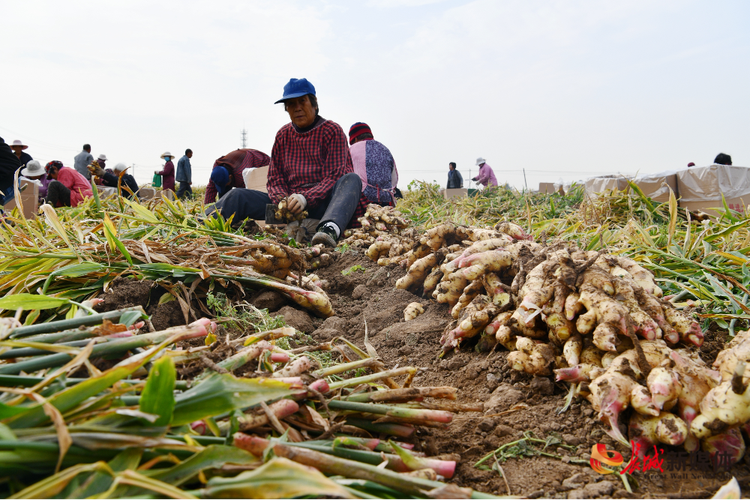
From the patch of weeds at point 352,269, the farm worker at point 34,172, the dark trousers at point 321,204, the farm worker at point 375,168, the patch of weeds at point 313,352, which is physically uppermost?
the farm worker at point 34,172

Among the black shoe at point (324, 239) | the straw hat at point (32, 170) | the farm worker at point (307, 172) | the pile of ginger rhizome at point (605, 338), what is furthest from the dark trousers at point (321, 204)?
the straw hat at point (32, 170)

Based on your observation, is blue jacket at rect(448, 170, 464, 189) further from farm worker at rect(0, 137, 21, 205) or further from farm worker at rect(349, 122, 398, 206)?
farm worker at rect(0, 137, 21, 205)

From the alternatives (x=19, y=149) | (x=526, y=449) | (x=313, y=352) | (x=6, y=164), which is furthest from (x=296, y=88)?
(x=19, y=149)

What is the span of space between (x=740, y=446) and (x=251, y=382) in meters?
1.12

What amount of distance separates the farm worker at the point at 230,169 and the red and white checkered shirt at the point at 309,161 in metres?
1.71

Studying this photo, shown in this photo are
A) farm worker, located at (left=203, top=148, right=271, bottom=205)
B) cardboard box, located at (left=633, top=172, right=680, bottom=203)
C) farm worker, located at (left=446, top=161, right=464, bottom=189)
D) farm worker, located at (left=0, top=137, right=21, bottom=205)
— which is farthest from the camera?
farm worker, located at (left=446, top=161, right=464, bottom=189)

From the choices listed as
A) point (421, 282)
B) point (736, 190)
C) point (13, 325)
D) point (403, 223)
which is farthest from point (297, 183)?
point (736, 190)

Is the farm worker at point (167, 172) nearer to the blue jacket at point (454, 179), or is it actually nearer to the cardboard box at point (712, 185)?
the blue jacket at point (454, 179)

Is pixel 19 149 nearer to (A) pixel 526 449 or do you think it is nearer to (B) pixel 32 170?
(B) pixel 32 170

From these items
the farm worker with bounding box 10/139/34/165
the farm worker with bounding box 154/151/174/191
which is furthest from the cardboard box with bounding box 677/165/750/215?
the farm worker with bounding box 154/151/174/191

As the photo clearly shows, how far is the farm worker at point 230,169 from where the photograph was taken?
6.16 meters

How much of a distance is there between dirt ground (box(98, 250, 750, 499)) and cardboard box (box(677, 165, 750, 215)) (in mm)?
4451

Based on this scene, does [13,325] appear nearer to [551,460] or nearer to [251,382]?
[251,382]

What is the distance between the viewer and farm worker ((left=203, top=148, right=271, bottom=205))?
6160mm
